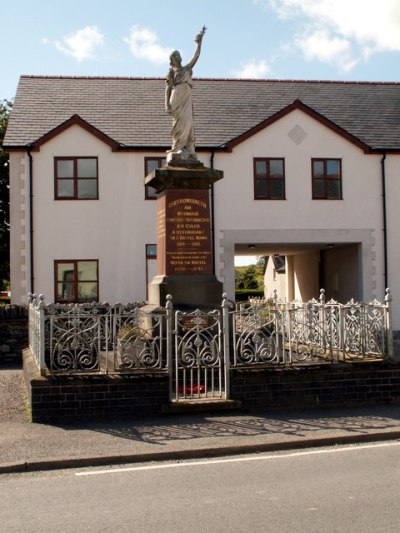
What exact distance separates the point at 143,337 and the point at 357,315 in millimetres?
3534

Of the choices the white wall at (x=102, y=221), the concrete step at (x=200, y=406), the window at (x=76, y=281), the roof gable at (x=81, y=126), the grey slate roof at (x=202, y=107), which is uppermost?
the grey slate roof at (x=202, y=107)

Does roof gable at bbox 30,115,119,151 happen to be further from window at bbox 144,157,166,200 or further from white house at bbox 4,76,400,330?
window at bbox 144,157,166,200

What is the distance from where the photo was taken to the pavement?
787 cm

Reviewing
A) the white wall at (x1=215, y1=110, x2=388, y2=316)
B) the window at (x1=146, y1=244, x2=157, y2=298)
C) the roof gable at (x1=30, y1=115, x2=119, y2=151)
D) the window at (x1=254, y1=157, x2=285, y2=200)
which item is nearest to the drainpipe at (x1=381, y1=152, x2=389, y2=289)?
the white wall at (x1=215, y1=110, x2=388, y2=316)

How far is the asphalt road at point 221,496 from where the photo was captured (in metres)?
5.57

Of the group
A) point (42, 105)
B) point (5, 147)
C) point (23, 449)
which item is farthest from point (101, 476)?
point (42, 105)

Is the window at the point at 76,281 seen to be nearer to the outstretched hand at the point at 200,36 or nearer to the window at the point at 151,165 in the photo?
the window at the point at 151,165

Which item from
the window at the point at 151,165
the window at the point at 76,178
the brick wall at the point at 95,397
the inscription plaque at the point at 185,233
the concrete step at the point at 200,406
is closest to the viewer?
the brick wall at the point at 95,397

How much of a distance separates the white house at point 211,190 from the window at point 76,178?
0.03 meters

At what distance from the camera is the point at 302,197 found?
77.7 ft

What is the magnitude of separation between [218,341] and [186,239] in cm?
298

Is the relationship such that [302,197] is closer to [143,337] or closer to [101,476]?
[143,337]

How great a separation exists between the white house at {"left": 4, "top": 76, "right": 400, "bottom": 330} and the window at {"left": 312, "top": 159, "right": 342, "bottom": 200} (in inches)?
1.4

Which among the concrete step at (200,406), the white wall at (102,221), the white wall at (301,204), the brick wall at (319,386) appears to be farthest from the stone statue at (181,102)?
the white wall at (301,204)
